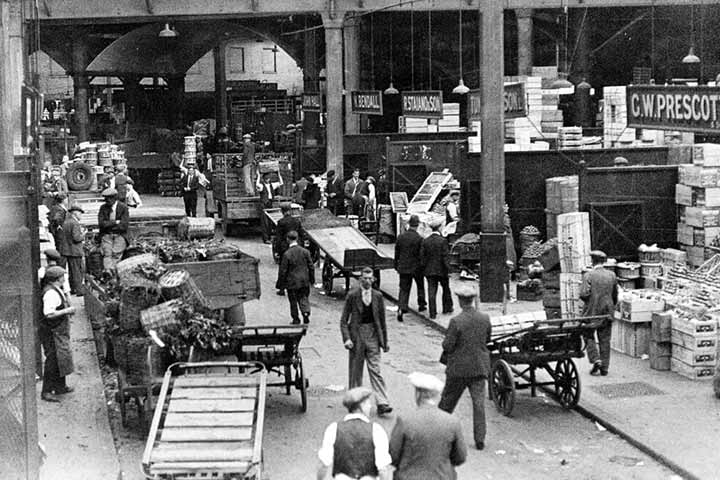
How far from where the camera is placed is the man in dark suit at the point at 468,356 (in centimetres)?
1183

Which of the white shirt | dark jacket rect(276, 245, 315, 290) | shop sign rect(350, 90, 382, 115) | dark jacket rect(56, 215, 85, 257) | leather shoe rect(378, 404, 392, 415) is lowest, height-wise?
leather shoe rect(378, 404, 392, 415)

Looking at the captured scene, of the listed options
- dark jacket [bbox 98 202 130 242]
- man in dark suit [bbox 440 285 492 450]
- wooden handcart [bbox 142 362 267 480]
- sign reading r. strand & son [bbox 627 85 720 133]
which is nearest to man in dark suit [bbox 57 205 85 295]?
dark jacket [bbox 98 202 130 242]

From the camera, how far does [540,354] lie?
13.1 meters

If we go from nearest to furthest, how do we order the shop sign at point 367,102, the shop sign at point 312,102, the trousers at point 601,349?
1. the trousers at point 601,349
2. the shop sign at point 367,102
3. the shop sign at point 312,102

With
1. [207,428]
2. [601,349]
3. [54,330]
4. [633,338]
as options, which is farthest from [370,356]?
[633,338]

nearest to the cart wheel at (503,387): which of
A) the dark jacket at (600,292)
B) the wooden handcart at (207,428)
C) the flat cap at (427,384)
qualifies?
the dark jacket at (600,292)

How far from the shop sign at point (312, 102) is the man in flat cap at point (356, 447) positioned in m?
28.3

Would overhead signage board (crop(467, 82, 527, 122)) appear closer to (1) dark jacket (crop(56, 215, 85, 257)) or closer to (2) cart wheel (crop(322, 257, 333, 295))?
(2) cart wheel (crop(322, 257, 333, 295))

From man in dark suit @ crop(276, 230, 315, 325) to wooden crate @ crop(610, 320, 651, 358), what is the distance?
5.16 m

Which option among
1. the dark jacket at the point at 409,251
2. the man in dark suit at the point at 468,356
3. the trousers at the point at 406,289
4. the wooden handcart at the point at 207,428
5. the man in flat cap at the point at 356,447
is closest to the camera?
the man in flat cap at the point at 356,447

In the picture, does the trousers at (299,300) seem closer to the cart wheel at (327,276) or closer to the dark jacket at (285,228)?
the cart wheel at (327,276)

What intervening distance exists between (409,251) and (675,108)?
19.0 ft

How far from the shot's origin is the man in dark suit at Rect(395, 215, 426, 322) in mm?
19312

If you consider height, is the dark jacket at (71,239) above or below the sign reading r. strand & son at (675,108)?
below
